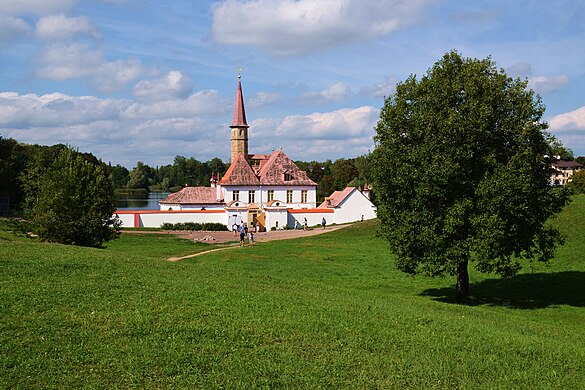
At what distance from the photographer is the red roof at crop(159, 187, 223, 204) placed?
231ft

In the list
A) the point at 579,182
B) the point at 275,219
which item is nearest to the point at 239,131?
the point at 275,219

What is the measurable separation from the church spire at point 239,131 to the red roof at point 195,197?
19.9 ft

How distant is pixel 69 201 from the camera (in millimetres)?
29391

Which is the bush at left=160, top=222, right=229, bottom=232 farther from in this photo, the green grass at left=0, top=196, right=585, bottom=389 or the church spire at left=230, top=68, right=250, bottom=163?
the green grass at left=0, top=196, right=585, bottom=389

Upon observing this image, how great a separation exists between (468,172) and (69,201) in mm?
19926

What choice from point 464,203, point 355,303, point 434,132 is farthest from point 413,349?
point 434,132

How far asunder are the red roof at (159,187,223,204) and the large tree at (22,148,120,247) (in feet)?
128

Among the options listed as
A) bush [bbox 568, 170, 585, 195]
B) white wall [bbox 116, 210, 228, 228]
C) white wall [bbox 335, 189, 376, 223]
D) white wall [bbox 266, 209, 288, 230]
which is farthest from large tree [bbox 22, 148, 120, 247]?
bush [bbox 568, 170, 585, 195]

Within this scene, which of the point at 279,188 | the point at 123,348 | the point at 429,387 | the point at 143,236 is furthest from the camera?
the point at 279,188

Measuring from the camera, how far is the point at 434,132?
21406 millimetres

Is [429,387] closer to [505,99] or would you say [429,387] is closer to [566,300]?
[505,99]

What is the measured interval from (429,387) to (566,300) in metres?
16.8

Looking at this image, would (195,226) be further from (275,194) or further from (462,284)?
(462,284)

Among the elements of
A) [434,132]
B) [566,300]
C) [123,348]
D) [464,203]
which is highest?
[434,132]
